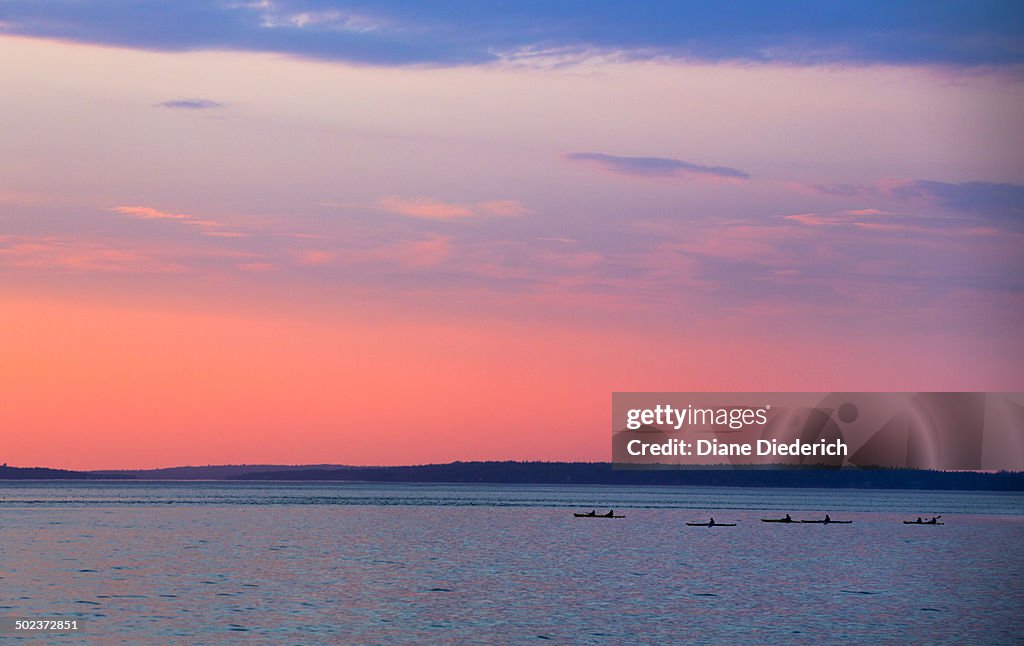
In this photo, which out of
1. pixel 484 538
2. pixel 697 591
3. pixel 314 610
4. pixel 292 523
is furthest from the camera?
pixel 292 523

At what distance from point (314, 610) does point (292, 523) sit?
85.6 metres

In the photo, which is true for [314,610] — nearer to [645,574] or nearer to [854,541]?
[645,574]

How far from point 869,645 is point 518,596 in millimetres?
20120

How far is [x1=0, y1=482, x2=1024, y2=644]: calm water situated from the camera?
174ft

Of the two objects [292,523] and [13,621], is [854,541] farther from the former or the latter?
[13,621]

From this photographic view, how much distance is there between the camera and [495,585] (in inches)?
2771

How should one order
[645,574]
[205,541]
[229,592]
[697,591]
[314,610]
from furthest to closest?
[205,541], [645,574], [697,591], [229,592], [314,610]

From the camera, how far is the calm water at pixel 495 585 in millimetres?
53062

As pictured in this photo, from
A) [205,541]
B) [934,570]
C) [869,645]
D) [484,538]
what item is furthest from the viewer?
[484,538]

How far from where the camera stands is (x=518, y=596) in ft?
213

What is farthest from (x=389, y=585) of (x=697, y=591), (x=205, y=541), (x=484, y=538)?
(x=484, y=538)

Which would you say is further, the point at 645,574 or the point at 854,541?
the point at 854,541

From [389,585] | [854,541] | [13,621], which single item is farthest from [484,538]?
[13,621]

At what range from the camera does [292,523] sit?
5566 inches
